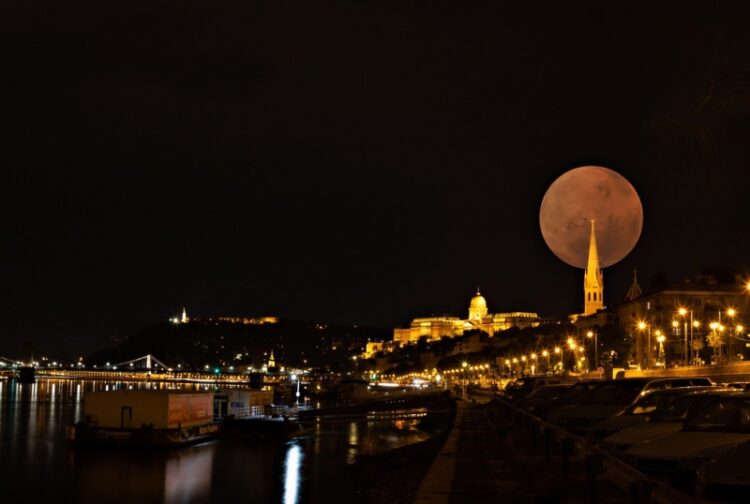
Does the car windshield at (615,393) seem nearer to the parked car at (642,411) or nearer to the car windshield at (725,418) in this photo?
the parked car at (642,411)

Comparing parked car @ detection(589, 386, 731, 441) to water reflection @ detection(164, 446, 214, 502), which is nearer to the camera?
parked car @ detection(589, 386, 731, 441)

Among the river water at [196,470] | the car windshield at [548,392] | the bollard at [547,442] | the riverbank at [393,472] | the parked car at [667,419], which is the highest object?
the parked car at [667,419]

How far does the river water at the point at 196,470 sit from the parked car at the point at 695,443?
21.8 metres

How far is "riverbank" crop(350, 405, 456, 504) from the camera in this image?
93.4ft

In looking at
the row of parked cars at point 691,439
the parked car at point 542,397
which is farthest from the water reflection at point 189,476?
the row of parked cars at point 691,439

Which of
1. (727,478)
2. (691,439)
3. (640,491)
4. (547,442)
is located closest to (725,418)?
(691,439)

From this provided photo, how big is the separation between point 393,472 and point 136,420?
25767 mm

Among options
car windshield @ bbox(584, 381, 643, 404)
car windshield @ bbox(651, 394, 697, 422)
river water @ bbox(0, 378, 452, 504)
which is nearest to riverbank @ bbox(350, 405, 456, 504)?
river water @ bbox(0, 378, 452, 504)

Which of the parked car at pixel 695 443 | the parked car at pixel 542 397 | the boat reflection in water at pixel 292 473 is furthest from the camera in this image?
the boat reflection in water at pixel 292 473

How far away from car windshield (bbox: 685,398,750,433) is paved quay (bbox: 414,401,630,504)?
1790mm

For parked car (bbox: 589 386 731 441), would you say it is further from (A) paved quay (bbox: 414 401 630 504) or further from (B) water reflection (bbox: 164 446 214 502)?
(B) water reflection (bbox: 164 446 214 502)

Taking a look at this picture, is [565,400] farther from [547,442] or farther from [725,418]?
[725,418]

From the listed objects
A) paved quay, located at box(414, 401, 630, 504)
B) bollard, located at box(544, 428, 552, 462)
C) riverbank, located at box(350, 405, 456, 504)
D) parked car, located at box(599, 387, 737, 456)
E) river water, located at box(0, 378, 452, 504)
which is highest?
parked car, located at box(599, 387, 737, 456)

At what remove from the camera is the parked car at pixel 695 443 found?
44.3 feet
